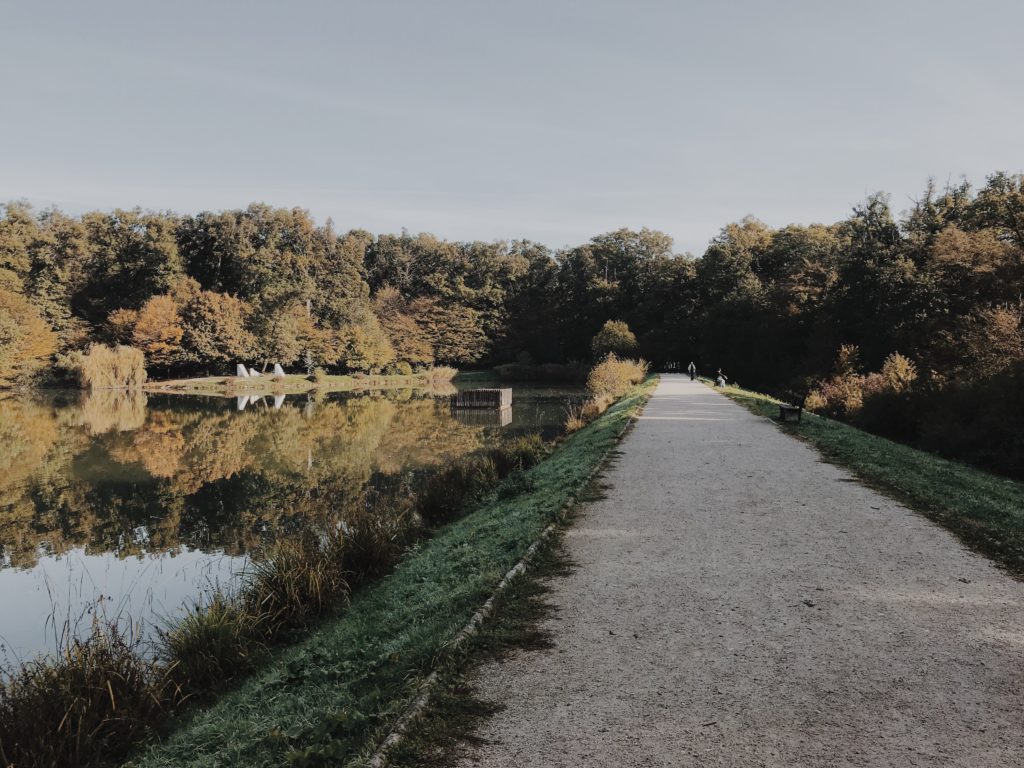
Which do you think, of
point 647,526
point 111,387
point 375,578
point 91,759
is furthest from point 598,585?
point 111,387

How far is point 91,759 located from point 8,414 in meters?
28.6

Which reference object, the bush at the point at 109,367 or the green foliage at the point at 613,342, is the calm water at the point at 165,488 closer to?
the bush at the point at 109,367

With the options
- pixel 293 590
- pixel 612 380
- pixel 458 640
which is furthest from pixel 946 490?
pixel 612 380

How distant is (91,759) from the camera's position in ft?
11.7

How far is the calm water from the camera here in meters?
7.41

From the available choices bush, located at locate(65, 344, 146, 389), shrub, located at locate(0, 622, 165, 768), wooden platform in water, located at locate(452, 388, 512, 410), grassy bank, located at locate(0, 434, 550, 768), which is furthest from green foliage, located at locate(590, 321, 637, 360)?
shrub, located at locate(0, 622, 165, 768)

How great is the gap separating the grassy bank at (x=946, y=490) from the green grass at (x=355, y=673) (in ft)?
13.8

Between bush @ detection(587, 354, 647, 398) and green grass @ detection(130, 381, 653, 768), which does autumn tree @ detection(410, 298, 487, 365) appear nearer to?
bush @ detection(587, 354, 647, 398)

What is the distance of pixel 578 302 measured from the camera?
211 ft

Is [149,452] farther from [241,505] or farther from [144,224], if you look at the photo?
[144,224]

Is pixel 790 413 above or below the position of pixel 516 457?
above

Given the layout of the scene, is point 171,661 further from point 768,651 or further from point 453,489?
point 453,489

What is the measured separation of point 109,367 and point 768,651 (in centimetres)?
4627

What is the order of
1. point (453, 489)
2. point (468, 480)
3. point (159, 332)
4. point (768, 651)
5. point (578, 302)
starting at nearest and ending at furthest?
point (768, 651)
point (453, 489)
point (468, 480)
point (159, 332)
point (578, 302)
